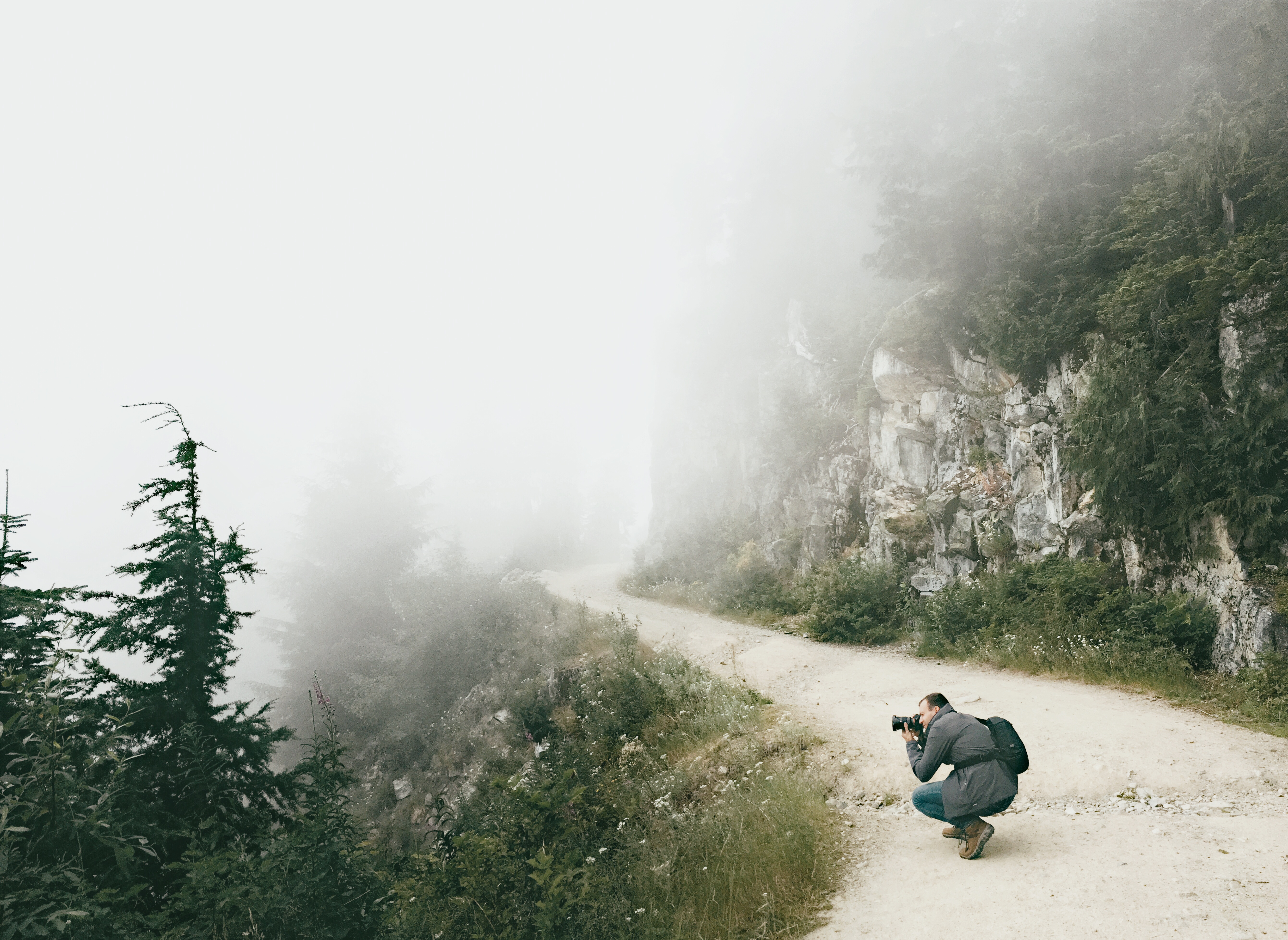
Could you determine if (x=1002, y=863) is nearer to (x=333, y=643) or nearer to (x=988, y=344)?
(x=988, y=344)

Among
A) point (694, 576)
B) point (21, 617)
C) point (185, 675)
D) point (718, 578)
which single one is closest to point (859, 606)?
point (718, 578)

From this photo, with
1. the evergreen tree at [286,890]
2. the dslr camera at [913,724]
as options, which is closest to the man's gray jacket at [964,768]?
the dslr camera at [913,724]

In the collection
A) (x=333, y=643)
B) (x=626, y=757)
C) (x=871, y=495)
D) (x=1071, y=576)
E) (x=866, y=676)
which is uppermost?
(x=871, y=495)

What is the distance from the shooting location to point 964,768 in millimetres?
4363

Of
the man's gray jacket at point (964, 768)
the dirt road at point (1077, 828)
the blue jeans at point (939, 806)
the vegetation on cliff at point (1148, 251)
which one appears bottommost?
the dirt road at point (1077, 828)

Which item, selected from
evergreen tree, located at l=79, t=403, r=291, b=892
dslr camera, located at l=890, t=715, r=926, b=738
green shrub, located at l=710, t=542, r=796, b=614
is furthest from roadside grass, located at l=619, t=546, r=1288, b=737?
evergreen tree, located at l=79, t=403, r=291, b=892

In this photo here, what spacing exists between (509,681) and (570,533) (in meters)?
30.4

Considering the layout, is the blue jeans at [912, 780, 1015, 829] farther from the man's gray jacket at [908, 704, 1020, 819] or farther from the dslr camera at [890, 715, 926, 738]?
the dslr camera at [890, 715, 926, 738]

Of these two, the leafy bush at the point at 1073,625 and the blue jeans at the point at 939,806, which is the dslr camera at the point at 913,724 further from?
the leafy bush at the point at 1073,625

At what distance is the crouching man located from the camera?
13.9 ft

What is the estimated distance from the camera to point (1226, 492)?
25.0 feet

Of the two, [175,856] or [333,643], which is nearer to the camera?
[175,856]

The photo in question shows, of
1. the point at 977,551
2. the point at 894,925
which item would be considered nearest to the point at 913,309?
the point at 977,551

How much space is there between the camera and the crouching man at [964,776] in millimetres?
4242
